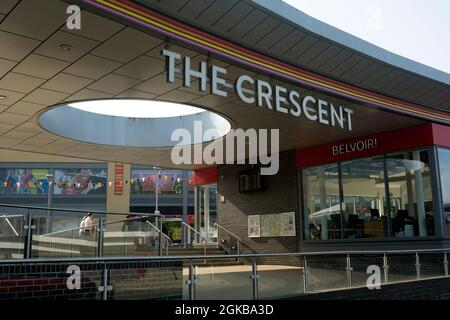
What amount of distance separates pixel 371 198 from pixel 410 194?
110 cm

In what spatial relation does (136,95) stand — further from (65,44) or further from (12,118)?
(12,118)

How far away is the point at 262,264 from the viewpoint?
684cm

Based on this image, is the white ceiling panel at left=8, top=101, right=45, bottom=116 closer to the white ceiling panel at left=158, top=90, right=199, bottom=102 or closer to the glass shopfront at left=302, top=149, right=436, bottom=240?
the white ceiling panel at left=158, top=90, right=199, bottom=102

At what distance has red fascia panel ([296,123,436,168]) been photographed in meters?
12.3

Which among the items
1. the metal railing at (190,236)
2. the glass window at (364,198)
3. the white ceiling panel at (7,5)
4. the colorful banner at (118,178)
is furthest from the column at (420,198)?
the colorful banner at (118,178)

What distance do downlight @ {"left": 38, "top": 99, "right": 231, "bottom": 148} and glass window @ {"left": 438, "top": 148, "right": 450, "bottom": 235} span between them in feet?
18.1

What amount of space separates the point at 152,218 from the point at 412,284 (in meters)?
5.20

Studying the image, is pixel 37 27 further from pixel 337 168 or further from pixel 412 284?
pixel 337 168

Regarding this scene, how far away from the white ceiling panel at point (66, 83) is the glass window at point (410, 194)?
814 centimetres

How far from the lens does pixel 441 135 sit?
12.4m

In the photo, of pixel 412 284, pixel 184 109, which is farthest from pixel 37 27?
pixel 412 284

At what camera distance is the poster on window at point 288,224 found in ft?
49.8

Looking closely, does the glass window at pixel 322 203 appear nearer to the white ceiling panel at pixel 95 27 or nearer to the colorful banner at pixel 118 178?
the white ceiling panel at pixel 95 27

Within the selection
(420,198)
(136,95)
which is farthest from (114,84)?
(420,198)
